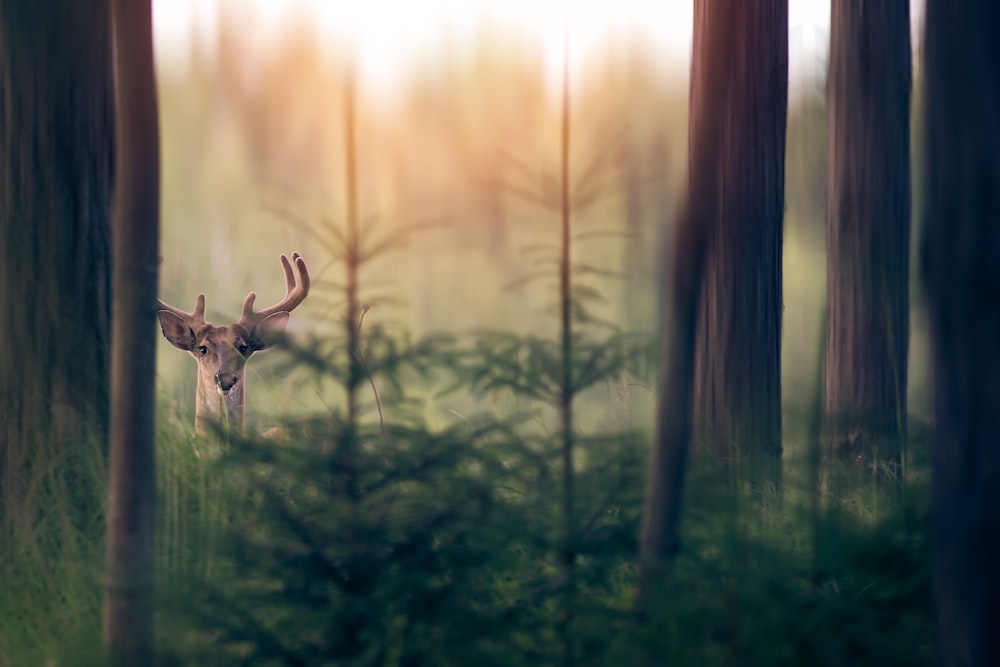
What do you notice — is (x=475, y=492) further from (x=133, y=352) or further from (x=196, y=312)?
(x=196, y=312)

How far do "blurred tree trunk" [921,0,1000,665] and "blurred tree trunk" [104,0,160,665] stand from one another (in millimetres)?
2305

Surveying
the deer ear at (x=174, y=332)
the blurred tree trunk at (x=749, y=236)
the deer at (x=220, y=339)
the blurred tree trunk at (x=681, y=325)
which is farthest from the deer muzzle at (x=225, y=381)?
the blurred tree trunk at (x=681, y=325)

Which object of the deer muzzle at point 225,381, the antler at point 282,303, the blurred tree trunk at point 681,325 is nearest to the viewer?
the blurred tree trunk at point 681,325

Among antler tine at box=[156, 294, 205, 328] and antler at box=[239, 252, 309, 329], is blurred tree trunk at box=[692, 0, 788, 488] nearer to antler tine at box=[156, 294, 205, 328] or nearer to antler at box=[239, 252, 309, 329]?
antler at box=[239, 252, 309, 329]

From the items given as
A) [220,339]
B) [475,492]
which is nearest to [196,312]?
[220,339]

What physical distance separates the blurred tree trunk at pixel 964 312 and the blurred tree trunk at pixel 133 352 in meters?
2.31

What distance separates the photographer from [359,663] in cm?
288

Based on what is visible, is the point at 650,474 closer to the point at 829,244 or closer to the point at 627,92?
the point at 627,92

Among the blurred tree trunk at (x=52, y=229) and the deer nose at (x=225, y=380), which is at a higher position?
the blurred tree trunk at (x=52, y=229)

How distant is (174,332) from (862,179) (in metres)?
3.67

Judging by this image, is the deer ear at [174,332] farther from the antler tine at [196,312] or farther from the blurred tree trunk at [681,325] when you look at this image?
the blurred tree trunk at [681,325]

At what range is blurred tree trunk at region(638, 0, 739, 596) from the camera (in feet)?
9.75

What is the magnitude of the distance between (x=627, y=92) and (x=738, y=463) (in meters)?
1.38

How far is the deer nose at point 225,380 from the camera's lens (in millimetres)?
4848
